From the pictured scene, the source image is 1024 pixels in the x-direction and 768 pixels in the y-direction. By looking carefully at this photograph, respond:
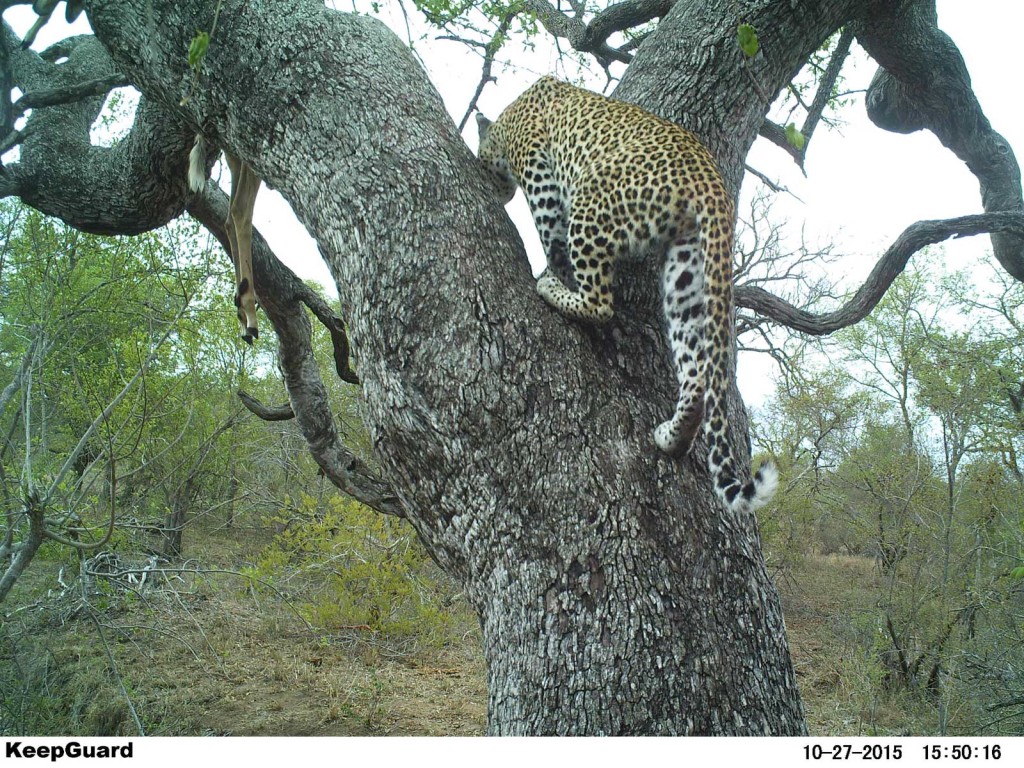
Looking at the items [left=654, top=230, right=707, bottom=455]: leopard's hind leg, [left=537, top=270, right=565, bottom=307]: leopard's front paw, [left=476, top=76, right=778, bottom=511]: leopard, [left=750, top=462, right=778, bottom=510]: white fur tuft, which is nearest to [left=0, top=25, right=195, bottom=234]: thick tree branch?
[left=476, top=76, right=778, bottom=511]: leopard

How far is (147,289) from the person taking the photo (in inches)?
259

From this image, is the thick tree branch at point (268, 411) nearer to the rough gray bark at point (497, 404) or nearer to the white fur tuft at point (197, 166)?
the white fur tuft at point (197, 166)

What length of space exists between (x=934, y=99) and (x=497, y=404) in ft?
15.9

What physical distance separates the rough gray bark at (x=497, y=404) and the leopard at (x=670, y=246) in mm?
84

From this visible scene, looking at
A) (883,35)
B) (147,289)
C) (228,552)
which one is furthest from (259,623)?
(883,35)

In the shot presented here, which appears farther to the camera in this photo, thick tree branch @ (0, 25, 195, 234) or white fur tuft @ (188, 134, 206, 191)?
thick tree branch @ (0, 25, 195, 234)

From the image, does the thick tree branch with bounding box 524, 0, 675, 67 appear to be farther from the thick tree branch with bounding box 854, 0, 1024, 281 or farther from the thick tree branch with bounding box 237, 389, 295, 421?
the thick tree branch with bounding box 237, 389, 295, 421

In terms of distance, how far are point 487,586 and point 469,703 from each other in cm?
485

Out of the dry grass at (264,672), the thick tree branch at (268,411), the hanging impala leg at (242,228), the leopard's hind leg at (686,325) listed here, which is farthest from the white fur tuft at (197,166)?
the dry grass at (264,672)

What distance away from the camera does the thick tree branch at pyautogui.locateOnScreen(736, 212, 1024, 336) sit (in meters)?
4.89

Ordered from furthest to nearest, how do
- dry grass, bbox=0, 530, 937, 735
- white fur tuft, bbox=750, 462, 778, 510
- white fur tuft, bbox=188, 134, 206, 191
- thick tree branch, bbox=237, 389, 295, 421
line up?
1. dry grass, bbox=0, 530, 937, 735
2. thick tree branch, bbox=237, 389, 295, 421
3. white fur tuft, bbox=188, 134, 206, 191
4. white fur tuft, bbox=750, 462, 778, 510

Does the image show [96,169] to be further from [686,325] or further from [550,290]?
[686,325]

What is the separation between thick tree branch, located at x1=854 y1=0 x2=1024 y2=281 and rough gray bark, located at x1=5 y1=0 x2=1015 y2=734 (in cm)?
248

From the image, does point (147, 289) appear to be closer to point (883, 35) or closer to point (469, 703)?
point (469, 703)
